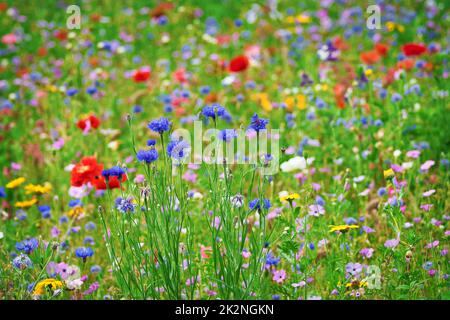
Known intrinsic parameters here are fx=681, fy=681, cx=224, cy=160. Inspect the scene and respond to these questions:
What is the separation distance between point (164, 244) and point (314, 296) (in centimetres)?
57

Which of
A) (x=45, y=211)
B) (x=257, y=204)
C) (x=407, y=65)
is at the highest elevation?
(x=407, y=65)

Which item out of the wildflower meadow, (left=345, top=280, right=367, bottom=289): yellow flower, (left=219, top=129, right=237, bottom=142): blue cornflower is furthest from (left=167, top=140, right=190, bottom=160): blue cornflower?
(left=345, top=280, right=367, bottom=289): yellow flower

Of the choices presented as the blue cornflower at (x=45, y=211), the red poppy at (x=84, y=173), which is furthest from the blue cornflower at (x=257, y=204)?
the blue cornflower at (x=45, y=211)

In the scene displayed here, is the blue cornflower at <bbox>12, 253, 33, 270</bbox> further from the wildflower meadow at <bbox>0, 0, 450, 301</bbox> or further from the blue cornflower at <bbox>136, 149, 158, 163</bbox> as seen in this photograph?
the blue cornflower at <bbox>136, 149, 158, 163</bbox>

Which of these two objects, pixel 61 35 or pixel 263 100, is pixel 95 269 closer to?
pixel 263 100

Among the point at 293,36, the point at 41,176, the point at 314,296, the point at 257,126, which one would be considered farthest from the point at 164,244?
the point at 293,36

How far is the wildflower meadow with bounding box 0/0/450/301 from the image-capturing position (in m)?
2.03

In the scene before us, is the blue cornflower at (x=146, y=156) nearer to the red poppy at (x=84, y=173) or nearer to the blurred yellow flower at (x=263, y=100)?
the red poppy at (x=84, y=173)

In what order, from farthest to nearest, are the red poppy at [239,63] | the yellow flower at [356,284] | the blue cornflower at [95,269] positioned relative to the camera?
the red poppy at [239,63], the blue cornflower at [95,269], the yellow flower at [356,284]

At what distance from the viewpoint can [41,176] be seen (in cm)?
356

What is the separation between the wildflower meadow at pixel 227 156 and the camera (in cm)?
203

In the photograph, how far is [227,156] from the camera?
261 centimetres

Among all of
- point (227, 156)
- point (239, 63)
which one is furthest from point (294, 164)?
point (239, 63)
